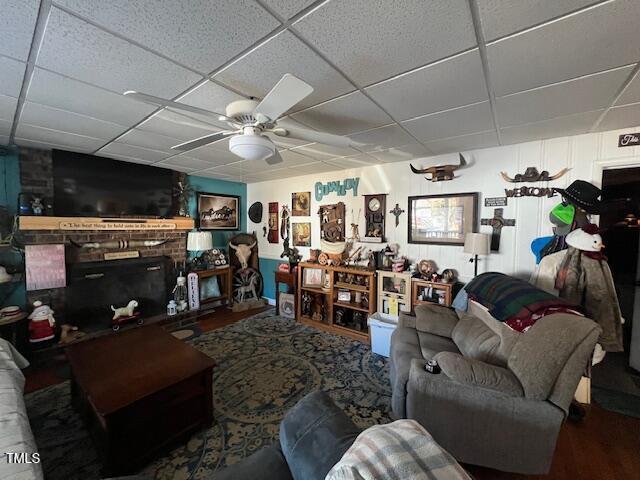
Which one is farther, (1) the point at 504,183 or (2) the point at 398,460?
(1) the point at 504,183

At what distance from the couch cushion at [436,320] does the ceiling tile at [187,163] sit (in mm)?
3131

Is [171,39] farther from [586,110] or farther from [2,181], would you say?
[2,181]

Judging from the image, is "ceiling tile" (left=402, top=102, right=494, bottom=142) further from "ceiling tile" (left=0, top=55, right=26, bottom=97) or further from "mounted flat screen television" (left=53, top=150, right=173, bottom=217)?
"mounted flat screen television" (left=53, top=150, right=173, bottom=217)

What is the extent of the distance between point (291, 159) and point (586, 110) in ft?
8.50

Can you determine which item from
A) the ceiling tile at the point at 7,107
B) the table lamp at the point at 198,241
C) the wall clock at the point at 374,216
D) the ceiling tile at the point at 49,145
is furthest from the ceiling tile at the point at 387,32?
the table lamp at the point at 198,241

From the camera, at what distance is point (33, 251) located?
2.74 m

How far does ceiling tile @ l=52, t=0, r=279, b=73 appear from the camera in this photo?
96 centimetres

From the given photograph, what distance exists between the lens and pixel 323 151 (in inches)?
111

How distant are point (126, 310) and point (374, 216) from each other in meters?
3.45

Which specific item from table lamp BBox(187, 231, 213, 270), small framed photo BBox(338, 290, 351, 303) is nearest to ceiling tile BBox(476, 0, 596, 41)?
small framed photo BBox(338, 290, 351, 303)

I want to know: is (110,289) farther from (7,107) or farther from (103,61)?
(103,61)

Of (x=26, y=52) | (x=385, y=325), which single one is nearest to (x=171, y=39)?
(x=26, y=52)

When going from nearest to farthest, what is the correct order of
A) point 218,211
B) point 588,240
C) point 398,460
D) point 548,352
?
point 398,460 < point 548,352 < point 588,240 < point 218,211

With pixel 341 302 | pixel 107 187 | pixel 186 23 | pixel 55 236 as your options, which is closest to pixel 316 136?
pixel 186 23
